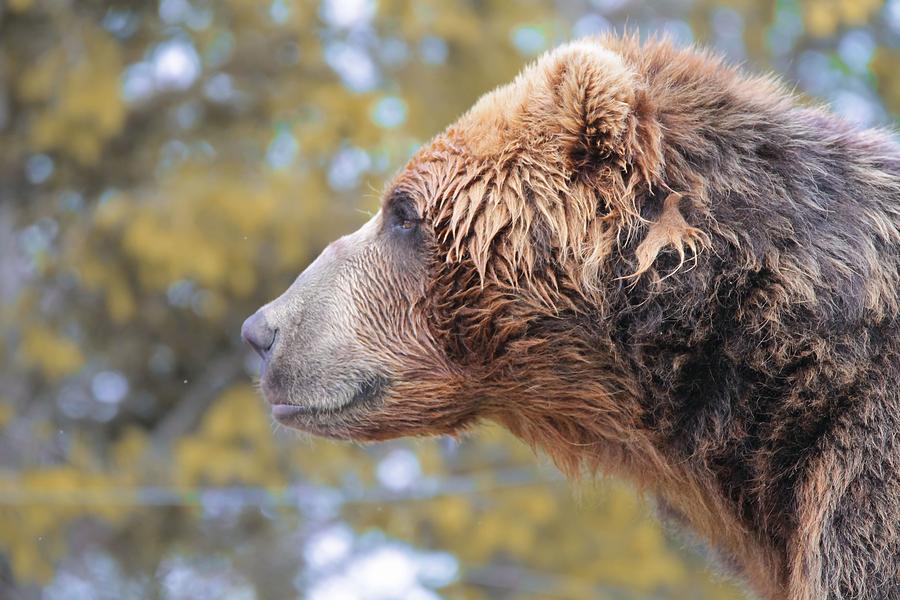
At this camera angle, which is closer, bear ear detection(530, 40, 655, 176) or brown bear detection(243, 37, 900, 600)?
brown bear detection(243, 37, 900, 600)

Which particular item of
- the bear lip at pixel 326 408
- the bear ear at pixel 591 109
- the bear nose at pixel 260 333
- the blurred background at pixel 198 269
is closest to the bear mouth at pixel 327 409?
the bear lip at pixel 326 408

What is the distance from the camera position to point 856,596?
259cm

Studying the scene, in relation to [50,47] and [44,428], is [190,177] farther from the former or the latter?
[44,428]

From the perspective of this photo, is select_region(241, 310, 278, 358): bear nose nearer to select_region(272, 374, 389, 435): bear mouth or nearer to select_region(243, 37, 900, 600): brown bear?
select_region(243, 37, 900, 600): brown bear

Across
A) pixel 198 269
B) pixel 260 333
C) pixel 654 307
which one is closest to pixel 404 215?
pixel 260 333

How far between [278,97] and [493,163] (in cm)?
591

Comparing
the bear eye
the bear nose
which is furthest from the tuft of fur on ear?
the bear nose

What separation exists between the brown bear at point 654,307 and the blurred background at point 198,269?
3.99 meters

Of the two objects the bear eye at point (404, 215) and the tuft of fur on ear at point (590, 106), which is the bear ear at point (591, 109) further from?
the bear eye at point (404, 215)

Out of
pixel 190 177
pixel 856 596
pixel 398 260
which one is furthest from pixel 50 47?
pixel 856 596

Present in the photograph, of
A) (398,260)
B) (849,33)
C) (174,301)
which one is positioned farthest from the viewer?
(849,33)

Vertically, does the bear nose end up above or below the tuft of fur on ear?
below

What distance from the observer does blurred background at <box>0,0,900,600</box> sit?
8031 millimetres

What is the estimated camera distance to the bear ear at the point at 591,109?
9.84ft
